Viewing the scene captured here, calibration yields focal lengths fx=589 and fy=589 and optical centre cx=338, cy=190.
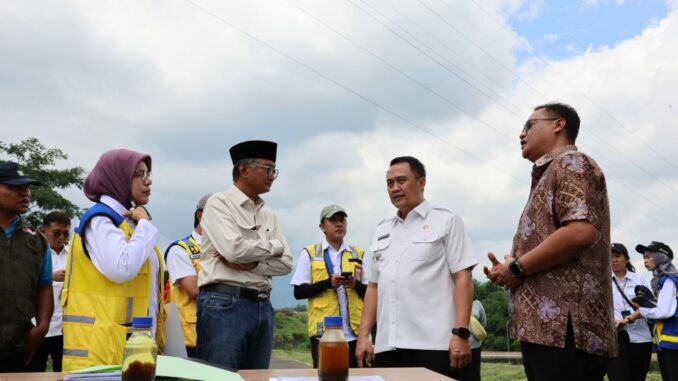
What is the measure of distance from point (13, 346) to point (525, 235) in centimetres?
293

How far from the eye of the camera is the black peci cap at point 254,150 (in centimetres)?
389

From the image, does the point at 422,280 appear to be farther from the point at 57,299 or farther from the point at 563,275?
the point at 57,299

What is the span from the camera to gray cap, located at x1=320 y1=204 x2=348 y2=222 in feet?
19.8

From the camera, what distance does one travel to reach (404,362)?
11.9ft

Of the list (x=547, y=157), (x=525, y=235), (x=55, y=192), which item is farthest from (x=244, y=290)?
(x=55, y=192)

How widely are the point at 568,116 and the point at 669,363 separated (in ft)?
17.3

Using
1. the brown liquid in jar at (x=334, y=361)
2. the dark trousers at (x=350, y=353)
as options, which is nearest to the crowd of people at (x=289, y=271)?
the brown liquid in jar at (x=334, y=361)

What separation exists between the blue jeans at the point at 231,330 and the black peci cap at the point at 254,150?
0.94 m

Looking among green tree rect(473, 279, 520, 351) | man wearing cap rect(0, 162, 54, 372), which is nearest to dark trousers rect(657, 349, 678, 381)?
man wearing cap rect(0, 162, 54, 372)

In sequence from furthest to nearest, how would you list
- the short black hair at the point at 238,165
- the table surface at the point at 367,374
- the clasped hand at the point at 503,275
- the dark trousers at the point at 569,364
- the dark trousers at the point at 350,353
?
1. the dark trousers at the point at 350,353
2. the short black hair at the point at 238,165
3. the clasped hand at the point at 503,275
4. the dark trousers at the point at 569,364
5. the table surface at the point at 367,374

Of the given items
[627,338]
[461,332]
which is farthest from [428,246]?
[627,338]

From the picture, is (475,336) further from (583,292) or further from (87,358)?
(87,358)

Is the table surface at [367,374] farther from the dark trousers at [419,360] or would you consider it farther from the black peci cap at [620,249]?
the black peci cap at [620,249]

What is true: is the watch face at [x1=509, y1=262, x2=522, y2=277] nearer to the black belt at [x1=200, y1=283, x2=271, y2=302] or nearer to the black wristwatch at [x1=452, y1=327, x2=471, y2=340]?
the black wristwatch at [x1=452, y1=327, x2=471, y2=340]
